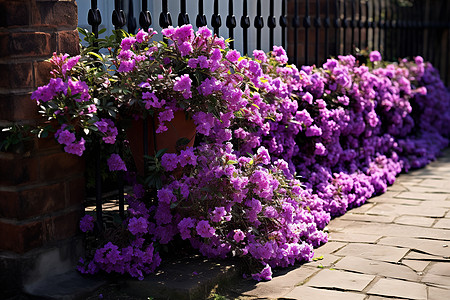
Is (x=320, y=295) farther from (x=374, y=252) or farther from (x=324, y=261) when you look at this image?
(x=374, y=252)

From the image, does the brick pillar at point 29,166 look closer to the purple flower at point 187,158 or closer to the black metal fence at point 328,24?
the purple flower at point 187,158

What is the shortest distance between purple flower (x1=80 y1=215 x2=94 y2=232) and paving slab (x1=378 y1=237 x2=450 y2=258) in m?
1.77

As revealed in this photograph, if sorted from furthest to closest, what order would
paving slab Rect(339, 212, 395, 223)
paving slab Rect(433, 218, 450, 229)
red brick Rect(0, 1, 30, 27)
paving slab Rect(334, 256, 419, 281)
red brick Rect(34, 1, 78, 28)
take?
paving slab Rect(339, 212, 395, 223) → paving slab Rect(433, 218, 450, 229) → paving slab Rect(334, 256, 419, 281) → red brick Rect(34, 1, 78, 28) → red brick Rect(0, 1, 30, 27)

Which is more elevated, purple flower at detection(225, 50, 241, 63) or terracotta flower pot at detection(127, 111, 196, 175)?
purple flower at detection(225, 50, 241, 63)

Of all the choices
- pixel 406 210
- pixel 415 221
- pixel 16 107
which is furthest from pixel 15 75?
pixel 406 210

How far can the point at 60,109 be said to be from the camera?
9.74ft

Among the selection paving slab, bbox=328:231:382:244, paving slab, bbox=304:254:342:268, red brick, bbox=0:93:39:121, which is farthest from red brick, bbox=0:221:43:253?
paving slab, bbox=328:231:382:244

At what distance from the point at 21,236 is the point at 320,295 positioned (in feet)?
4.70

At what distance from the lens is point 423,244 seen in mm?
3928

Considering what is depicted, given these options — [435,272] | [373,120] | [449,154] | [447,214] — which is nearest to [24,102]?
[435,272]

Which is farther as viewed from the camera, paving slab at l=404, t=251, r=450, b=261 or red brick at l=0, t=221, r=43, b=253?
paving slab at l=404, t=251, r=450, b=261

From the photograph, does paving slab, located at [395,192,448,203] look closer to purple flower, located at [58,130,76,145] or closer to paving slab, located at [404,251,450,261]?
paving slab, located at [404,251,450,261]

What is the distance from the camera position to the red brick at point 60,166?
3.10m

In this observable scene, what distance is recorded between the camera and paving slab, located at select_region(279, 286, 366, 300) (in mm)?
3096
